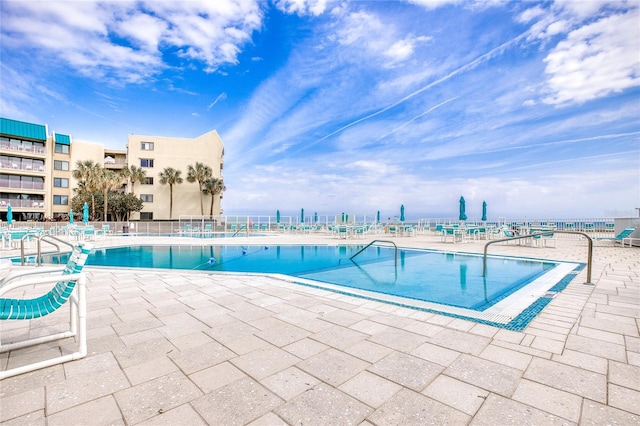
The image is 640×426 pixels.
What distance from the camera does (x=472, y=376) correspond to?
6.31 ft

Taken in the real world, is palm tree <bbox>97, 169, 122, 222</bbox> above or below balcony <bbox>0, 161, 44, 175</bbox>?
below

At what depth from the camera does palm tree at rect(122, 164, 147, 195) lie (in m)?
29.3

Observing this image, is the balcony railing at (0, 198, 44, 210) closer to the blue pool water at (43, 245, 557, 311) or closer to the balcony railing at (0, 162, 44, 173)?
the balcony railing at (0, 162, 44, 173)

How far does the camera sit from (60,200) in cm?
2961

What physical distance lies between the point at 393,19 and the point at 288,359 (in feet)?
42.5

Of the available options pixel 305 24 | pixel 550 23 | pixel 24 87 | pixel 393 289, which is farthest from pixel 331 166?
pixel 393 289

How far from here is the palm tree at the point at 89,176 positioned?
2664cm

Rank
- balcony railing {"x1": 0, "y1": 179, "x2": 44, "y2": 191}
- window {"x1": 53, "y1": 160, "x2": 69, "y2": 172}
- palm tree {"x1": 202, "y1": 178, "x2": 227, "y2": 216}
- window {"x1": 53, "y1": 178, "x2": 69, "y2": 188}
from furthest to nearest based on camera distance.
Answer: palm tree {"x1": 202, "y1": 178, "x2": 227, "y2": 216} → window {"x1": 53, "y1": 160, "x2": 69, "y2": 172} → window {"x1": 53, "y1": 178, "x2": 69, "y2": 188} → balcony railing {"x1": 0, "y1": 179, "x2": 44, "y2": 191}

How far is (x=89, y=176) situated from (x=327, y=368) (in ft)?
108

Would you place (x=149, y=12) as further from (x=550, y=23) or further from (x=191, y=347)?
(x=550, y=23)

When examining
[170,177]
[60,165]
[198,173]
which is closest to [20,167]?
[60,165]

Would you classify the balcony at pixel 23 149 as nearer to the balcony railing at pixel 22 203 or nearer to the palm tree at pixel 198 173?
the balcony railing at pixel 22 203

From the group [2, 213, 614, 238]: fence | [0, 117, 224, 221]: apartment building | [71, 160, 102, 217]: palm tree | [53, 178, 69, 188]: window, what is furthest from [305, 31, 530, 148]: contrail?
[53, 178, 69, 188]: window

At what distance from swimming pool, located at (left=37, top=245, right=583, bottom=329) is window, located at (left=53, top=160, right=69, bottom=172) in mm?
26482
